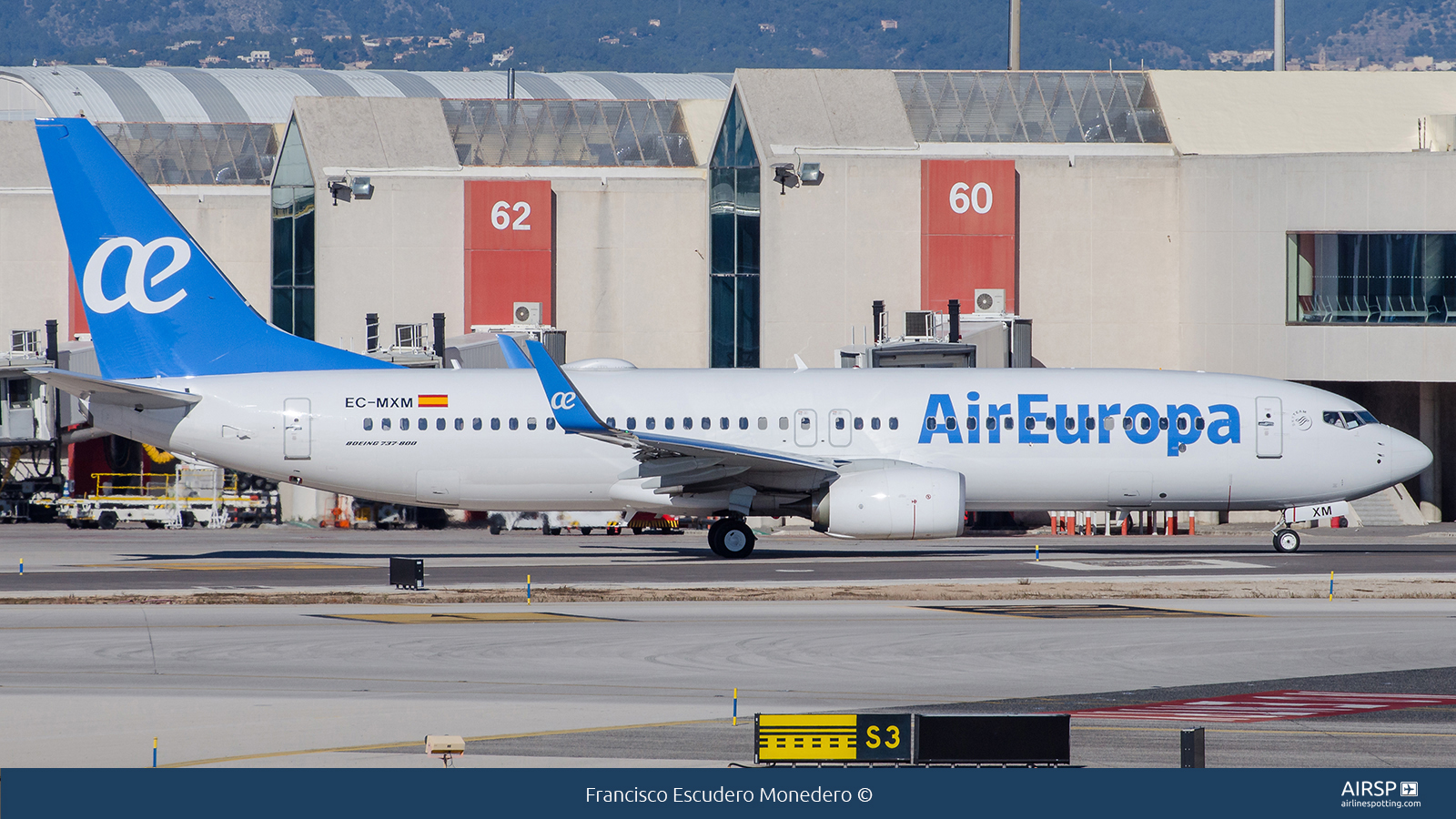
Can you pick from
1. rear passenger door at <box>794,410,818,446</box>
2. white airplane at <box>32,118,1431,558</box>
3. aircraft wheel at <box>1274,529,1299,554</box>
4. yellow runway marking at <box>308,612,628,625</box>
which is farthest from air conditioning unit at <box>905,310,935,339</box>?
yellow runway marking at <box>308,612,628,625</box>

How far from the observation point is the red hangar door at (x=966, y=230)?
55.1 metres

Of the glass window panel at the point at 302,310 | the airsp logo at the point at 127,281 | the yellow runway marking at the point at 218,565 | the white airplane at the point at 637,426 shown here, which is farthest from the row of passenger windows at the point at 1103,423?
the glass window panel at the point at 302,310

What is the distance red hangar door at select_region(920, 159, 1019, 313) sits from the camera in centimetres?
5512

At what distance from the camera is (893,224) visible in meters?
55.3

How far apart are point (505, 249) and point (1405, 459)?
31.2m

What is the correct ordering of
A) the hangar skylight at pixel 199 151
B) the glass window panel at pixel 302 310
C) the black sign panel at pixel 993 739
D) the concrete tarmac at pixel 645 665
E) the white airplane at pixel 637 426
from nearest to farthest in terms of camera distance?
the black sign panel at pixel 993 739 < the concrete tarmac at pixel 645 665 < the white airplane at pixel 637 426 < the glass window panel at pixel 302 310 < the hangar skylight at pixel 199 151

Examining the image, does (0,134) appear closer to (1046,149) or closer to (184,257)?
(184,257)

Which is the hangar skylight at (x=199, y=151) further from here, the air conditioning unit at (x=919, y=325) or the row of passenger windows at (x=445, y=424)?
the row of passenger windows at (x=445, y=424)

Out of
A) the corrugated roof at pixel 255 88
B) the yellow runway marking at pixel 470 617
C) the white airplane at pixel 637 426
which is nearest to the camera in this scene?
the yellow runway marking at pixel 470 617

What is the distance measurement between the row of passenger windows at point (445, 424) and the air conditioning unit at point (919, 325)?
1775cm

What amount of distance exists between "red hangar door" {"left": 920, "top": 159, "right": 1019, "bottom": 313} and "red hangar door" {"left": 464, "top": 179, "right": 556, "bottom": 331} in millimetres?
13385

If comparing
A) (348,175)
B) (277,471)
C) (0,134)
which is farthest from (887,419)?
(0,134)

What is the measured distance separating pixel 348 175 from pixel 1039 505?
2989 cm

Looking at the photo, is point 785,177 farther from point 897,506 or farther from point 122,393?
point 122,393
